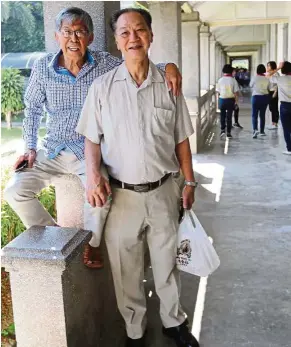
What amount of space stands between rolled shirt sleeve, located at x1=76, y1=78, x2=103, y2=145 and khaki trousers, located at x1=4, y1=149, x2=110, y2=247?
213 millimetres

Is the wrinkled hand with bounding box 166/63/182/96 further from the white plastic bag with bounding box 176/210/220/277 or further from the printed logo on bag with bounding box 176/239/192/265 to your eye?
the printed logo on bag with bounding box 176/239/192/265

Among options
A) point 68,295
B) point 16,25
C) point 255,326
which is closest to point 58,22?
point 68,295

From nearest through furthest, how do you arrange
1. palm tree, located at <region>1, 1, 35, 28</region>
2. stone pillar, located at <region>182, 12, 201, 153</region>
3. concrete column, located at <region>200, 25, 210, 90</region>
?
stone pillar, located at <region>182, 12, 201, 153</region> → concrete column, located at <region>200, 25, 210, 90</region> → palm tree, located at <region>1, 1, 35, 28</region>

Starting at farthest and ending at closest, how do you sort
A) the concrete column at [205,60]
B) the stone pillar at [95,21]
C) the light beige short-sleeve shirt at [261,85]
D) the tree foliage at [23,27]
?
the tree foliage at [23,27], the concrete column at [205,60], the light beige short-sleeve shirt at [261,85], the stone pillar at [95,21]

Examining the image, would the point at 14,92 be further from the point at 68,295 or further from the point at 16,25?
the point at 68,295

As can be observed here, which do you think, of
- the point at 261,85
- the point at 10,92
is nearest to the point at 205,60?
the point at 261,85

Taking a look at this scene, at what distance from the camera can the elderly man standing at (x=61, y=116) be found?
114 inches

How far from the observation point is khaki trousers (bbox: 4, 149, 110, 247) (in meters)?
2.89

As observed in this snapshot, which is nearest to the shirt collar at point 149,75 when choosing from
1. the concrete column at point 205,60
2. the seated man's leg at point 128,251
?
the seated man's leg at point 128,251

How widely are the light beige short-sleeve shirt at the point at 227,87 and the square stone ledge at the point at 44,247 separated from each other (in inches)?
386

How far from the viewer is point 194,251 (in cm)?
293

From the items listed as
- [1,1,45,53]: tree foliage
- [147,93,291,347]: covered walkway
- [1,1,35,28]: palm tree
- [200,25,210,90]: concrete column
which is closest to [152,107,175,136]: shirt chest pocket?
[147,93,291,347]: covered walkway

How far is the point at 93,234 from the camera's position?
2.89m

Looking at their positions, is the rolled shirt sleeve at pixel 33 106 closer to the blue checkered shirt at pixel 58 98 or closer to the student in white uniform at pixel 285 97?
the blue checkered shirt at pixel 58 98
